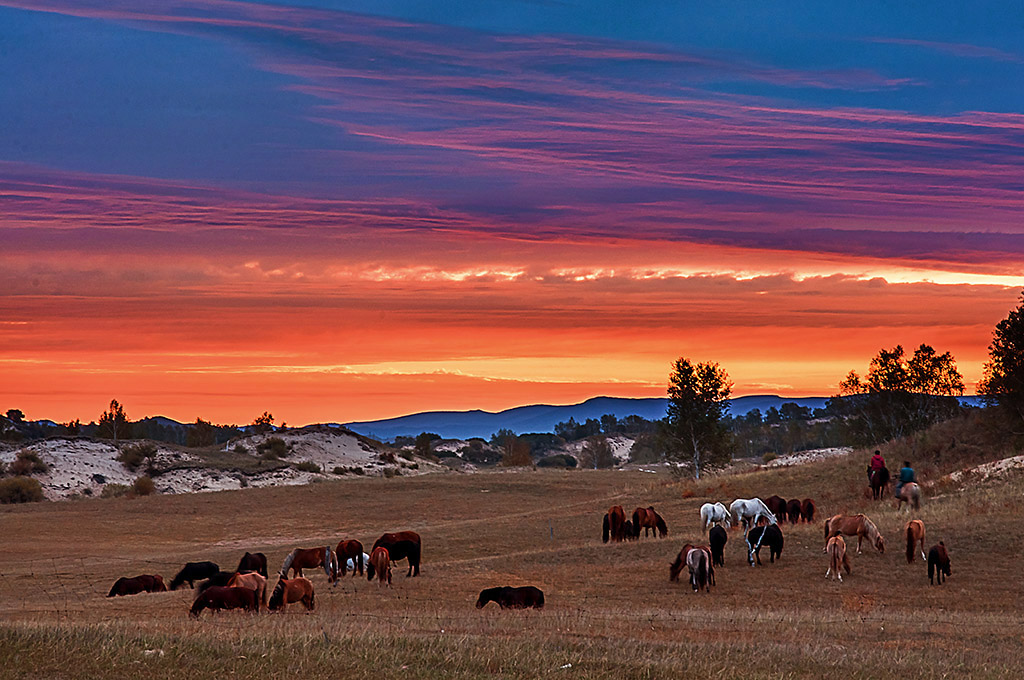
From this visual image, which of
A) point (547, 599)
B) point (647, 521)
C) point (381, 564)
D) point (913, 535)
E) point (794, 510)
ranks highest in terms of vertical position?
point (794, 510)

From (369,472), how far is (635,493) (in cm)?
4606

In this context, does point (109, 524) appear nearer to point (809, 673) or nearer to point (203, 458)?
point (203, 458)

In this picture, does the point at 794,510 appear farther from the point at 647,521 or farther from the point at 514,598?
the point at 514,598

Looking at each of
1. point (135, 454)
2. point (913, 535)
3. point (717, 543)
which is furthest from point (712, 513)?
point (135, 454)

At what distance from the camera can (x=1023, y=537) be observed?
96.1ft

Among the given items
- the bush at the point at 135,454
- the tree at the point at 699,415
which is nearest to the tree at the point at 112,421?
the bush at the point at 135,454

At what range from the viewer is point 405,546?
28641 millimetres

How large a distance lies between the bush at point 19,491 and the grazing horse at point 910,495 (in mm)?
55186

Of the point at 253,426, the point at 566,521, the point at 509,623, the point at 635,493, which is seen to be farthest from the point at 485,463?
the point at 509,623

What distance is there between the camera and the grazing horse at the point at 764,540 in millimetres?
28609

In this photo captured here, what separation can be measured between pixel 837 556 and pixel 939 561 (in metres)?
2.59

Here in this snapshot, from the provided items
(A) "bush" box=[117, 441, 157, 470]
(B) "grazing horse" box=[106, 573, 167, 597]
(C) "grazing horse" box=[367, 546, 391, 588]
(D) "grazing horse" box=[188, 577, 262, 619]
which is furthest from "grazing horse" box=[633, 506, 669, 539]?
(A) "bush" box=[117, 441, 157, 470]

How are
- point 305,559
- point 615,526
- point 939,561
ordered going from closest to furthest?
1. point 939,561
2. point 305,559
3. point 615,526

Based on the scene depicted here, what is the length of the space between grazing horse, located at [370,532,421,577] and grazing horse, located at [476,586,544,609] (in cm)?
698
